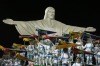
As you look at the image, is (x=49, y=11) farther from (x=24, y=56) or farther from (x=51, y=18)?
(x=24, y=56)

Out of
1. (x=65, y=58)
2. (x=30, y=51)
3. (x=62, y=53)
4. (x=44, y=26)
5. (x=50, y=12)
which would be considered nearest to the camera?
(x=65, y=58)

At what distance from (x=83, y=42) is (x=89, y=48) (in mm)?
614

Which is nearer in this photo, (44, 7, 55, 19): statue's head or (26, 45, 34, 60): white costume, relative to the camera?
(26, 45, 34, 60): white costume

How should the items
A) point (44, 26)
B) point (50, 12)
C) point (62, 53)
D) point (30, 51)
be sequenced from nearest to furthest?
point (62, 53)
point (30, 51)
point (44, 26)
point (50, 12)

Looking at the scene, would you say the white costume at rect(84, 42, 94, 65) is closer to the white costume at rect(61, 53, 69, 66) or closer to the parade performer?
the parade performer

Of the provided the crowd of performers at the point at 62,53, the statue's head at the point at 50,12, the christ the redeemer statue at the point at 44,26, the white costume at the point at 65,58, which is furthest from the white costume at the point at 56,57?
the statue's head at the point at 50,12

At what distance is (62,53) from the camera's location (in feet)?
37.2

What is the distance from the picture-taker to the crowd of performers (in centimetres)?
1109

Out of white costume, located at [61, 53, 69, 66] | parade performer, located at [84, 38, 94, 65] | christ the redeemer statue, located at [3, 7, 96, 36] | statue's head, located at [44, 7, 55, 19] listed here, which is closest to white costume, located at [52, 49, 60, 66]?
white costume, located at [61, 53, 69, 66]

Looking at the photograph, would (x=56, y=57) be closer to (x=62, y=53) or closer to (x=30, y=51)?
(x=62, y=53)

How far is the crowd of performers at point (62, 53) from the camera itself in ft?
36.4

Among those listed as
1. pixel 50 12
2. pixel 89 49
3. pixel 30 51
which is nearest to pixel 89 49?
pixel 89 49

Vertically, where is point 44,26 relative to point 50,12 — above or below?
below

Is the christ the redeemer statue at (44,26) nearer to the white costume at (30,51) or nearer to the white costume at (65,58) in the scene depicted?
the white costume at (30,51)
